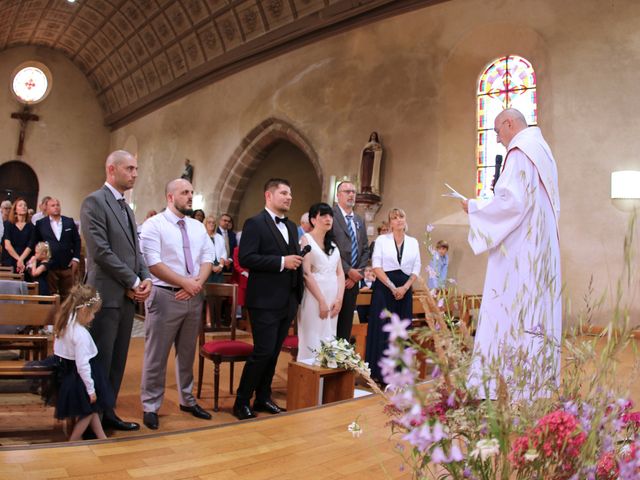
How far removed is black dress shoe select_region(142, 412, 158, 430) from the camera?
3.40m

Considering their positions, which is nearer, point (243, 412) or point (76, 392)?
point (76, 392)

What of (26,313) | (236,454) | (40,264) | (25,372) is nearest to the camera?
(236,454)

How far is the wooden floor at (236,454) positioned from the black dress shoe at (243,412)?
913 mm

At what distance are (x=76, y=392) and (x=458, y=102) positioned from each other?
26.2ft

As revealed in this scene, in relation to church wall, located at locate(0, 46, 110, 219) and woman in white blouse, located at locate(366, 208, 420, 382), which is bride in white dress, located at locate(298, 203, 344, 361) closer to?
woman in white blouse, located at locate(366, 208, 420, 382)

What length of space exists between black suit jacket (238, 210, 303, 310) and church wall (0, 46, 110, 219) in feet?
51.9

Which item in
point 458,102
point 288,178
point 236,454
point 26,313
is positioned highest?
point 458,102

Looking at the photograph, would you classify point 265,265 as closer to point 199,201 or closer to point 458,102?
point 458,102

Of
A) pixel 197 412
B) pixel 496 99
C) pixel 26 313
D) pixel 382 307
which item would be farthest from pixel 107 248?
pixel 496 99

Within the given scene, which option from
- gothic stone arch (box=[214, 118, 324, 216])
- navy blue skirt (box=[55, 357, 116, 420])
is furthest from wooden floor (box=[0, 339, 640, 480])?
gothic stone arch (box=[214, 118, 324, 216])

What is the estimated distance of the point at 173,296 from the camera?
11.8ft

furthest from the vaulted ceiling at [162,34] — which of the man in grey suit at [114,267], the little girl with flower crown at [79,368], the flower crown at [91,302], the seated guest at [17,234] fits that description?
the little girl with flower crown at [79,368]

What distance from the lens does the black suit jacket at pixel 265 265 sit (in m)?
3.69

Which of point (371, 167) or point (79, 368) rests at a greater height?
point (371, 167)
